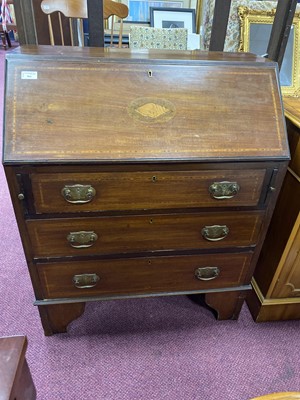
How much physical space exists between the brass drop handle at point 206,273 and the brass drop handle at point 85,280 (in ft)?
1.30

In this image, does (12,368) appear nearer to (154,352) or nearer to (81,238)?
(81,238)

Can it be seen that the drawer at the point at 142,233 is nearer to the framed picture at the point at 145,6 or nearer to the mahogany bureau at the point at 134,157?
the mahogany bureau at the point at 134,157

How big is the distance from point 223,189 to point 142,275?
18.5 inches

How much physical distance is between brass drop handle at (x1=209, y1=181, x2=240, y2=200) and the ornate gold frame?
1.04 meters

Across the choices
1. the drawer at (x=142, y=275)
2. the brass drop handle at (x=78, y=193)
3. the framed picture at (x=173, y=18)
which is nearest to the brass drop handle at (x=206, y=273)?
the drawer at (x=142, y=275)

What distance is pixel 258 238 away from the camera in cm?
116

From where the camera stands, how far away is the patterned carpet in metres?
1.21

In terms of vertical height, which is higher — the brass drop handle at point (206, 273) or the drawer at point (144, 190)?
the drawer at point (144, 190)

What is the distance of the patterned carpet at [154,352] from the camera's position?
121cm

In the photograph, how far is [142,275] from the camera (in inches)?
47.8

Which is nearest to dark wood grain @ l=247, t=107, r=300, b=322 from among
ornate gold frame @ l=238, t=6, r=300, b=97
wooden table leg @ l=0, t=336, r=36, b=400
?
ornate gold frame @ l=238, t=6, r=300, b=97

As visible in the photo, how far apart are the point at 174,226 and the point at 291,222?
18.8 inches

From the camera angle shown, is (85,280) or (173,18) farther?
(173,18)

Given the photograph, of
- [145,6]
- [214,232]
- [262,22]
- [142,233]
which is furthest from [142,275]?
[145,6]
